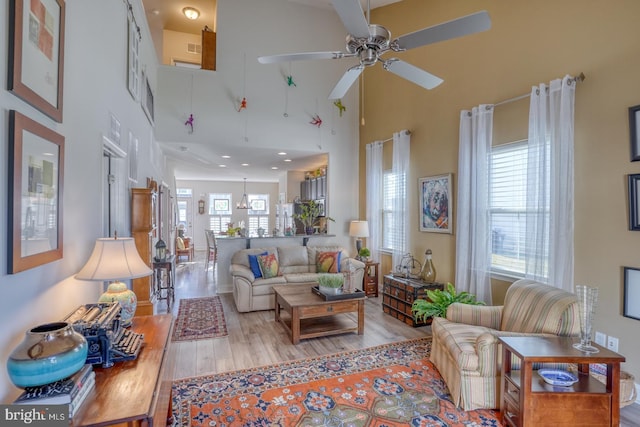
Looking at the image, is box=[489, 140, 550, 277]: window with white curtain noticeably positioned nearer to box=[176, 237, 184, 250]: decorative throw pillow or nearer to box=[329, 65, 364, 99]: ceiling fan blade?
box=[329, 65, 364, 99]: ceiling fan blade

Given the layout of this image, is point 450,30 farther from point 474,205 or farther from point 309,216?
point 309,216

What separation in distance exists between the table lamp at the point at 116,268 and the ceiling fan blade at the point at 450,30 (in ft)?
8.03

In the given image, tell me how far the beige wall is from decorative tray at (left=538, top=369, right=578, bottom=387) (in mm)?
951

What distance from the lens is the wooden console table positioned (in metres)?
1.14

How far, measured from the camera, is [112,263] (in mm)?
1907

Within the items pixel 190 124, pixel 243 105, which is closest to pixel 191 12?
pixel 243 105

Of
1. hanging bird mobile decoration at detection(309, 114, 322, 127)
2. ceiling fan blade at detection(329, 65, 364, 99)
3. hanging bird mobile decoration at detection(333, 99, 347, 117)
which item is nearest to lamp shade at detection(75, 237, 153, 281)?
ceiling fan blade at detection(329, 65, 364, 99)

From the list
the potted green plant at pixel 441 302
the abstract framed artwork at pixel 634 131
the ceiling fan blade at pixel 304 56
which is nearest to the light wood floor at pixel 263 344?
the potted green plant at pixel 441 302

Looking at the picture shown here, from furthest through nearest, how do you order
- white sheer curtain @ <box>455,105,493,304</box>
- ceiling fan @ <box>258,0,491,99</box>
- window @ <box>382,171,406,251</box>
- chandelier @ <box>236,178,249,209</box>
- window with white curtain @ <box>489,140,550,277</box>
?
1. chandelier @ <box>236,178,249,209</box>
2. window @ <box>382,171,406,251</box>
3. white sheer curtain @ <box>455,105,493,304</box>
4. window with white curtain @ <box>489,140,550,277</box>
5. ceiling fan @ <box>258,0,491,99</box>

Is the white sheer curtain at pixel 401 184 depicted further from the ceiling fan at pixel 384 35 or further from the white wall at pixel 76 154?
the white wall at pixel 76 154

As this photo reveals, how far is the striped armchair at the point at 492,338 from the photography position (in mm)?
2328

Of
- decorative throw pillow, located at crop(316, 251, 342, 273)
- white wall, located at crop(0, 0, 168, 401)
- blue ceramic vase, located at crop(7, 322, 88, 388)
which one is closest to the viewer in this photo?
blue ceramic vase, located at crop(7, 322, 88, 388)

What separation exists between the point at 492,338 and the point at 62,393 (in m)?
2.51

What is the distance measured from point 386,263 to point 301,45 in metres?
4.46
